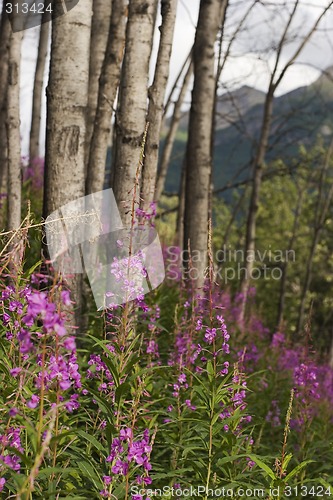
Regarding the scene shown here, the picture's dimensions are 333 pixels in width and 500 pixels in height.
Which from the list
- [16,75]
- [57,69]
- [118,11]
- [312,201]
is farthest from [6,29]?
[312,201]

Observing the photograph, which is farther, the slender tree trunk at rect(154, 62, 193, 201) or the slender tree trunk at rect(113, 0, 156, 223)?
the slender tree trunk at rect(154, 62, 193, 201)

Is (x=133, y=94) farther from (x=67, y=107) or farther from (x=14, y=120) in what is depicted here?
(x=14, y=120)

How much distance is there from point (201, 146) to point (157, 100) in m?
2.08

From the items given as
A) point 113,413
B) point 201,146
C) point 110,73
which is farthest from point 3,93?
point 113,413

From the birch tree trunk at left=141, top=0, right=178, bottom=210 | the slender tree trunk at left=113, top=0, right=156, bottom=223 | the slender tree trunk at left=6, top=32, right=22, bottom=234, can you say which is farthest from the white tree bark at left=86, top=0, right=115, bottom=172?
the slender tree trunk at left=113, top=0, right=156, bottom=223

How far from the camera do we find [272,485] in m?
3.15

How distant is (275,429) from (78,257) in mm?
2698

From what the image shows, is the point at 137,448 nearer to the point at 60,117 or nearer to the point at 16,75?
the point at 60,117

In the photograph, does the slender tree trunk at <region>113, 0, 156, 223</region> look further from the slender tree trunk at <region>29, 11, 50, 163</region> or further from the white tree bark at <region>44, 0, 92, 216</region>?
the slender tree trunk at <region>29, 11, 50, 163</region>

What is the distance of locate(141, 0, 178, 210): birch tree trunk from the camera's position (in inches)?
259

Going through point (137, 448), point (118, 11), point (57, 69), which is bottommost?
point (137, 448)

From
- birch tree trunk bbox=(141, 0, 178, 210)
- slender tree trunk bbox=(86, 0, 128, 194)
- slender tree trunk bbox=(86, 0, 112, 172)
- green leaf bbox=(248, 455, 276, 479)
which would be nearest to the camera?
green leaf bbox=(248, 455, 276, 479)

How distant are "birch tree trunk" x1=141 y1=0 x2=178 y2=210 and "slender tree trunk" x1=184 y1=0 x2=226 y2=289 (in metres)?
1.79

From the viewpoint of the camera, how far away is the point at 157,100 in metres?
6.86
